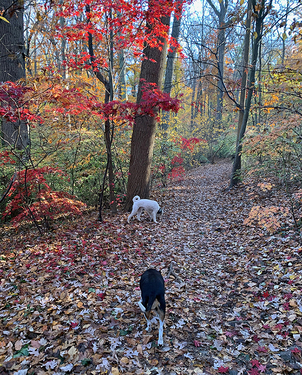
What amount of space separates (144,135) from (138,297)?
16.7ft

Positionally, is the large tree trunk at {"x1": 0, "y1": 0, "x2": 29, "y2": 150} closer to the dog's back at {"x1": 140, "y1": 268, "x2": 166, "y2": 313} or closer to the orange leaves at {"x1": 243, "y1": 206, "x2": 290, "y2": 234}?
the dog's back at {"x1": 140, "y1": 268, "x2": 166, "y2": 313}

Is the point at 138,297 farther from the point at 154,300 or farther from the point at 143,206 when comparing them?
the point at 143,206

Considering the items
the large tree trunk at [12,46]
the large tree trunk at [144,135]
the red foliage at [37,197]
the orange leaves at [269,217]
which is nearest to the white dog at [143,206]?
the large tree trunk at [144,135]

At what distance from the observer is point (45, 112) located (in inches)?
243

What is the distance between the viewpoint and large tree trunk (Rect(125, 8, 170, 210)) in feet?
23.7

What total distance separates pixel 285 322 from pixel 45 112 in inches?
263

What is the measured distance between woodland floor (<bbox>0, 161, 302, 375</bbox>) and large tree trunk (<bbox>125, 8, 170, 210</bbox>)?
163 cm

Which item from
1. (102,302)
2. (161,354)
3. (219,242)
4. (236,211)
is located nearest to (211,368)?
(161,354)

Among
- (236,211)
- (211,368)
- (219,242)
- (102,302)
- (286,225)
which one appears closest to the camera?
(211,368)

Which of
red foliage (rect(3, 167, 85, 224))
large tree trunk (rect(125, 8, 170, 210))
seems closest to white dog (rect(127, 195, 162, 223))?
large tree trunk (rect(125, 8, 170, 210))

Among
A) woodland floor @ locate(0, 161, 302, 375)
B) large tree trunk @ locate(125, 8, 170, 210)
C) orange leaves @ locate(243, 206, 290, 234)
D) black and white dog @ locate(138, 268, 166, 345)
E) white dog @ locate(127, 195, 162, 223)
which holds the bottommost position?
woodland floor @ locate(0, 161, 302, 375)

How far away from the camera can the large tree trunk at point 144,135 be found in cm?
724

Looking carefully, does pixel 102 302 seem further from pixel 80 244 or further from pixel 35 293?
pixel 80 244

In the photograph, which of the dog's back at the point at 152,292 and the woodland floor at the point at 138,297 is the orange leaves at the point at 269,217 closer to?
the woodland floor at the point at 138,297
